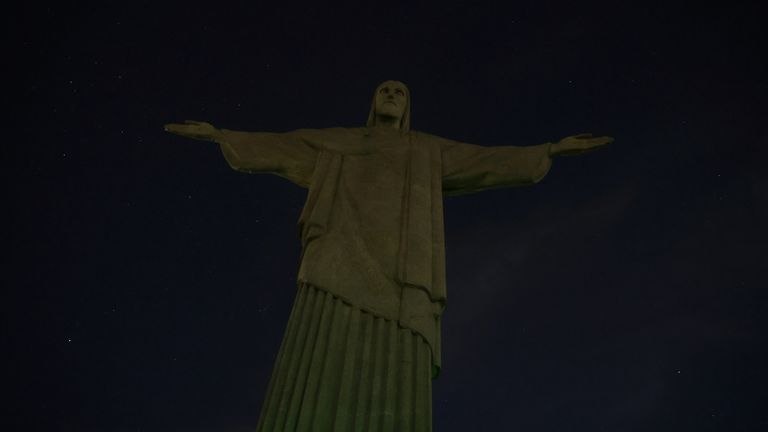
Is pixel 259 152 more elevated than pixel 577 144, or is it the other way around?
pixel 577 144

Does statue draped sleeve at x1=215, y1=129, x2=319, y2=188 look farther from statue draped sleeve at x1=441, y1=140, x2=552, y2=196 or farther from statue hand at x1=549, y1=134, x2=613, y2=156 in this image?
statue hand at x1=549, y1=134, x2=613, y2=156

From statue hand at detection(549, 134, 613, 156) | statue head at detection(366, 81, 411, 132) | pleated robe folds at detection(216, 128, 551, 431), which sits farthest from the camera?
statue head at detection(366, 81, 411, 132)

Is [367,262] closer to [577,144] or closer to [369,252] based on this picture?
[369,252]

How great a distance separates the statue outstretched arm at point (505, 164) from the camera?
31.4 feet

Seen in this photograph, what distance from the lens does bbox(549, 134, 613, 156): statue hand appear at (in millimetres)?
9484

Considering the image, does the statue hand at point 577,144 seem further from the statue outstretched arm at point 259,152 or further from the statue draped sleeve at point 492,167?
the statue outstretched arm at point 259,152

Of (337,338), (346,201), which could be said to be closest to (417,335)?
(337,338)

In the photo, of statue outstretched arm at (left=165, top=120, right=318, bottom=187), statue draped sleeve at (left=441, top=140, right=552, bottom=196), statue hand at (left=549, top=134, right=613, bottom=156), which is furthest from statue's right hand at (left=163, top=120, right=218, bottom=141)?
statue hand at (left=549, top=134, right=613, bottom=156)

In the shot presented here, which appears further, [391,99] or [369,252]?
[391,99]

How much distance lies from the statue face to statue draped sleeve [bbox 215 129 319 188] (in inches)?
50.4

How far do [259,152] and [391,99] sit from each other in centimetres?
214

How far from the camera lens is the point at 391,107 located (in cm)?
1045

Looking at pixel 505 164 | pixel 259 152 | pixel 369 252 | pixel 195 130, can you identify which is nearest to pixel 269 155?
pixel 259 152

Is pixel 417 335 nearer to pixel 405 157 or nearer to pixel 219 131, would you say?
pixel 405 157
